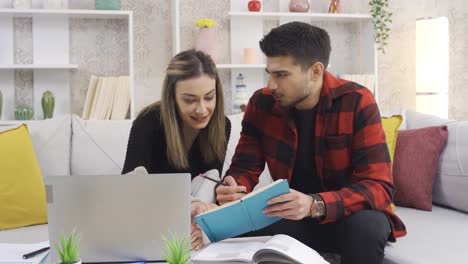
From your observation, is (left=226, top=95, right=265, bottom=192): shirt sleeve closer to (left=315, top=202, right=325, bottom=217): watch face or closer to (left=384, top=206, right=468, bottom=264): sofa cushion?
(left=315, top=202, right=325, bottom=217): watch face

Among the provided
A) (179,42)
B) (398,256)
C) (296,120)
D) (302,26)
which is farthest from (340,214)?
(179,42)

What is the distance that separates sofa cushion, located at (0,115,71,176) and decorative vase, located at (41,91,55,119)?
798 mm

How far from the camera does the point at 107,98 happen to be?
309 cm

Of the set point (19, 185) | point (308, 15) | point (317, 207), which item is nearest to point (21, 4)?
point (19, 185)

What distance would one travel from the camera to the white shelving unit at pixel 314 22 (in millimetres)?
3418

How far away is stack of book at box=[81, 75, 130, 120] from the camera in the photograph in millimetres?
3058

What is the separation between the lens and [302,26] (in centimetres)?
185

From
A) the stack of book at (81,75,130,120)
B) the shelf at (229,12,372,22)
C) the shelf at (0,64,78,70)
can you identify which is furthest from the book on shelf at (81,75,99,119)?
the shelf at (229,12,372,22)

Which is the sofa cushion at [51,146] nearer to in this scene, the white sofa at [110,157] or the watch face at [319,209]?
the white sofa at [110,157]

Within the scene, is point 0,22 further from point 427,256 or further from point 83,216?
point 427,256

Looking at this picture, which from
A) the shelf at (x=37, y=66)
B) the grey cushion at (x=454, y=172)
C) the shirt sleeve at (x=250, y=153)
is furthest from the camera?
the shelf at (x=37, y=66)

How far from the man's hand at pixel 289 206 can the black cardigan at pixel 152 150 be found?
0.66 meters

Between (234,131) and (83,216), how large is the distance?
4.55 feet

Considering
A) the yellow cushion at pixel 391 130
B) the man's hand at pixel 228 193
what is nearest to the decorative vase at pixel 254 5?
the yellow cushion at pixel 391 130
